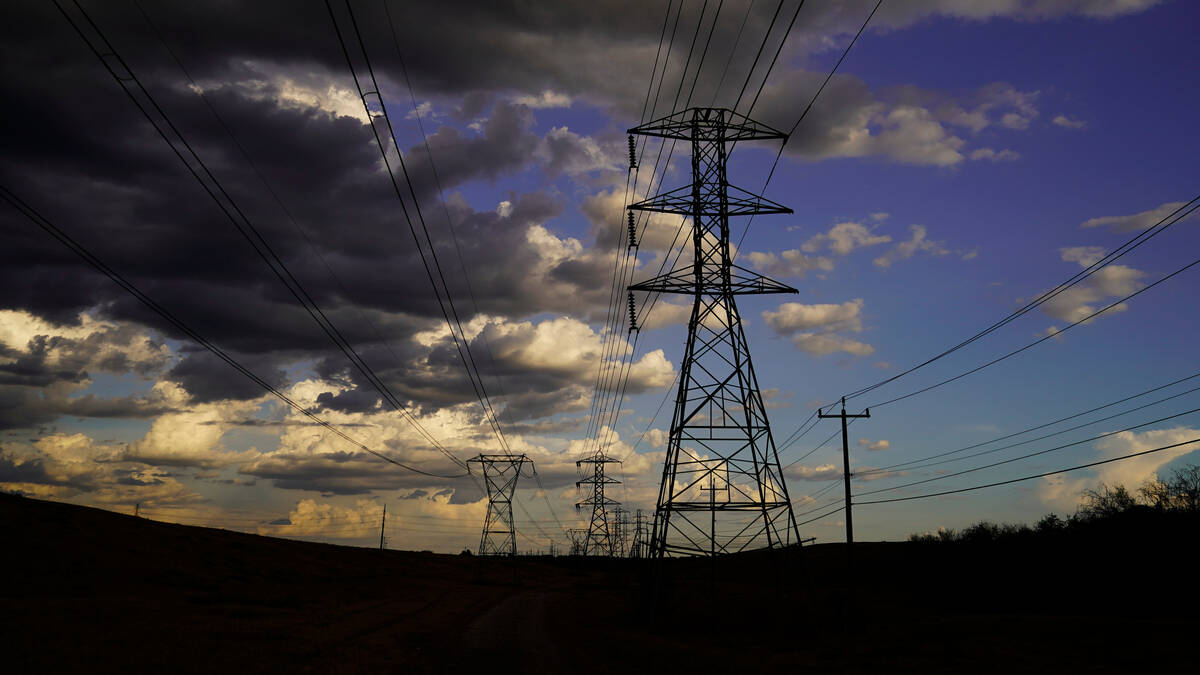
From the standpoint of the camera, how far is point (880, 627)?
37969 millimetres

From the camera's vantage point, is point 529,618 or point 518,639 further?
point 529,618

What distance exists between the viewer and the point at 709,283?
123 feet

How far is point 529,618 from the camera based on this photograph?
136 ft

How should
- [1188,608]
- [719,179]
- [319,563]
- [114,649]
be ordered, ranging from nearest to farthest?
[114,649], [719,179], [1188,608], [319,563]

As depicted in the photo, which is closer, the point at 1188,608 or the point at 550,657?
the point at 550,657

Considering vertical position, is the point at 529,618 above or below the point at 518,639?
below

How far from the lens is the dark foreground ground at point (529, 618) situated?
902 inches

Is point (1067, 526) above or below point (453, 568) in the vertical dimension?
above

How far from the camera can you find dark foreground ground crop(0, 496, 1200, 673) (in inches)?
902

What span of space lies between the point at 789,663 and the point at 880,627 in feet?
46.1

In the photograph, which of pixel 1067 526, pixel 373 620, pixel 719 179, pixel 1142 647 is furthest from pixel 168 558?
pixel 1067 526

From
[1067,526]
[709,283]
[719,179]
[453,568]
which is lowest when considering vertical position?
[453,568]

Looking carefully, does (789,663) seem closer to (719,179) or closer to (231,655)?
(231,655)

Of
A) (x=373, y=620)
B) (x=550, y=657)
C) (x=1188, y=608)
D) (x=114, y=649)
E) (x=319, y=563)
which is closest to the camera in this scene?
(x=114, y=649)
